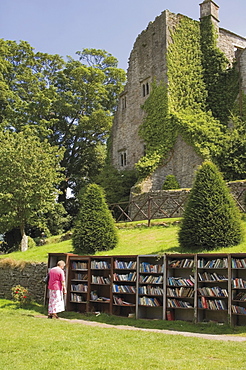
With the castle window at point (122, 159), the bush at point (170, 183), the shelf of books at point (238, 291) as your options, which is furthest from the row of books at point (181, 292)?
the castle window at point (122, 159)

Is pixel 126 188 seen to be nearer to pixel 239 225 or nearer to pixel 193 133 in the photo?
pixel 193 133

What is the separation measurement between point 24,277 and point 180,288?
762 centimetres

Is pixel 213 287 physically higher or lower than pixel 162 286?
higher

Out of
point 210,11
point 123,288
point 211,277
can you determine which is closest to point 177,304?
point 211,277

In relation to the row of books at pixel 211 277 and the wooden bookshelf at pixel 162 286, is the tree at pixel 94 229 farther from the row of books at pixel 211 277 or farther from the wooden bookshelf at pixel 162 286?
the row of books at pixel 211 277

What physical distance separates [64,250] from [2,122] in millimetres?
18039

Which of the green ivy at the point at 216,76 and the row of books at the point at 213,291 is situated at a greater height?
the green ivy at the point at 216,76

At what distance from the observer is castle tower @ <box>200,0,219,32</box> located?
32678 mm

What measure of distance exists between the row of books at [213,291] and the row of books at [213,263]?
1.81 feet

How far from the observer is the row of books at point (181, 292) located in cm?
1162

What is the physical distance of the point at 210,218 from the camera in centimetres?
1381

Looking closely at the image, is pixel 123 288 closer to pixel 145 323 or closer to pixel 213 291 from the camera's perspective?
pixel 145 323

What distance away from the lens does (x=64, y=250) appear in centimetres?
1877

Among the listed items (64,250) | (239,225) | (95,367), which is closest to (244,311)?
(239,225)
